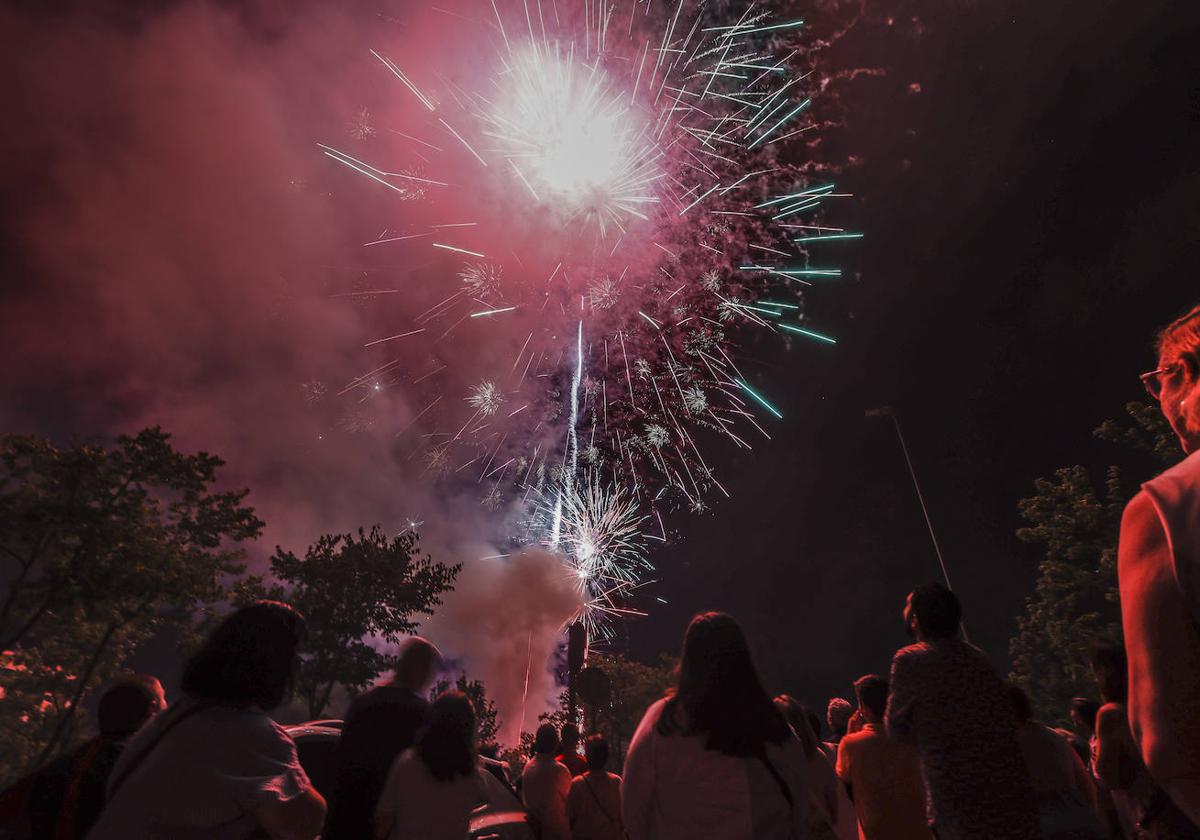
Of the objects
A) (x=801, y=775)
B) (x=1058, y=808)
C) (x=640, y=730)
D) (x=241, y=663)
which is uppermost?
(x=241, y=663)

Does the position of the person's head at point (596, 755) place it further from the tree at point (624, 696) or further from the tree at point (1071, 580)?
the tree at point (624, 696)

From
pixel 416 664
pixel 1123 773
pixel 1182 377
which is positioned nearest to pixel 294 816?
pixel 416 664

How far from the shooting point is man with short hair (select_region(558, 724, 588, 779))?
6.97 m

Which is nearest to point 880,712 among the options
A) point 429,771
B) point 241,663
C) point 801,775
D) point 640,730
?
point 801,775

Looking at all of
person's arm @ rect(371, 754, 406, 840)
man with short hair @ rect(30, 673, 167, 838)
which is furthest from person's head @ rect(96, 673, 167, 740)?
person's arm @ rect(371, 754, 406, 840)

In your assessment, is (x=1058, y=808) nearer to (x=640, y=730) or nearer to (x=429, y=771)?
(x=640, y=730)

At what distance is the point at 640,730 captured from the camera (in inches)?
107

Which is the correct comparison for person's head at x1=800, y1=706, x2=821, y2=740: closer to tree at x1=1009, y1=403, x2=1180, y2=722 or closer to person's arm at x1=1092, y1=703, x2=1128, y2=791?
person's arm at x1=1092, y1=703, x2=1128, y2=791

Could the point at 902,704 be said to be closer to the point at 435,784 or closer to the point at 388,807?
the point at 435,784

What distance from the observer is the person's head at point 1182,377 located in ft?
4.70

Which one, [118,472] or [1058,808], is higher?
[118,472]

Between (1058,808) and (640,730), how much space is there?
10.8ft

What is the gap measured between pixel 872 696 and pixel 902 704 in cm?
133

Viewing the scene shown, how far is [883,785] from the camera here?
3713 millimetres
